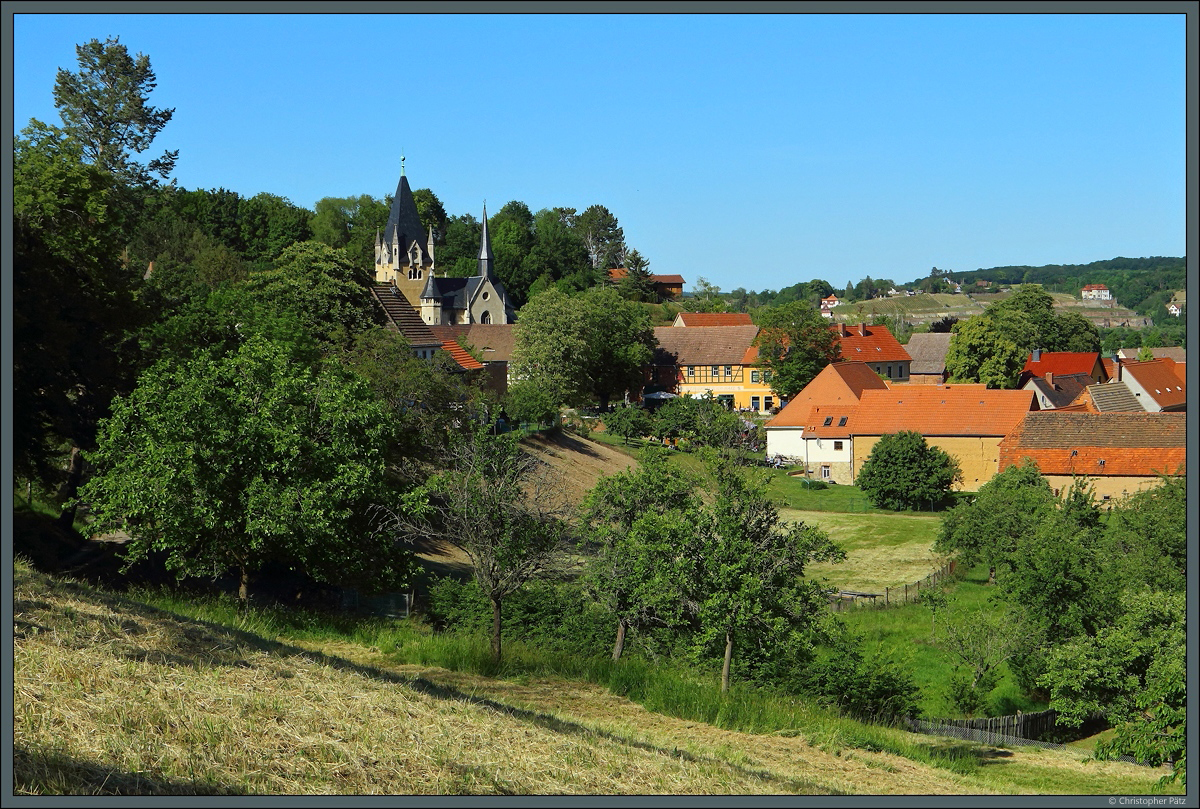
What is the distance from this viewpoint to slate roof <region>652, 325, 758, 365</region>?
8569cm

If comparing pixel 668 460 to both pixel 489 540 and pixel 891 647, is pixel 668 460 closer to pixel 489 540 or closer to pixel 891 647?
pixel 489 540

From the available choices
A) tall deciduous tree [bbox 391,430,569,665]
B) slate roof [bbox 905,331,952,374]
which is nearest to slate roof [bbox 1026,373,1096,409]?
slate roof [bbox 905,331,952,374]

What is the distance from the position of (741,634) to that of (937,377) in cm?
8060

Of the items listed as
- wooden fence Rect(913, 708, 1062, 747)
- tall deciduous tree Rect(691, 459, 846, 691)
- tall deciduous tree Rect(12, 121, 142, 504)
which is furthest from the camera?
tall deciduous tree Rect(12, 121, 142, 504)

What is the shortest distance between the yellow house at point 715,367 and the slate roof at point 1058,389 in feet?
60.8

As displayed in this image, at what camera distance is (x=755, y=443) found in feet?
192

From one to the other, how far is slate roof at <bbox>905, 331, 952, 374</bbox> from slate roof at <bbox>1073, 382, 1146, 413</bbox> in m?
21.4

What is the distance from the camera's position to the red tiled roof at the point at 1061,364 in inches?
3233

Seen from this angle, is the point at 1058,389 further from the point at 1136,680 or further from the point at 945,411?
the point at 1136,680

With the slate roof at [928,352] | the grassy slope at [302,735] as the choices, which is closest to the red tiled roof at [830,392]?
the slate roof at [928,352]

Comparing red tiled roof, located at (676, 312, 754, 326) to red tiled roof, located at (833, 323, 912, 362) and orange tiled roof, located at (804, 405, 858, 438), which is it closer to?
red tiled roof, located at (833, 323, 912, 362)

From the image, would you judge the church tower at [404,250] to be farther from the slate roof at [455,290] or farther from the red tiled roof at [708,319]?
the red tiled roof at [708,319]

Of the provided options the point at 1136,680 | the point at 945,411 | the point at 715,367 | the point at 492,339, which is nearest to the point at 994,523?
the point at 1136,680

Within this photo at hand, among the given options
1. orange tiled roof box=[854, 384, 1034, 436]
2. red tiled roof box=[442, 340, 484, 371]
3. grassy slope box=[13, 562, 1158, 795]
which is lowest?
grassy slope box=[13, 562, 1158, 795]
